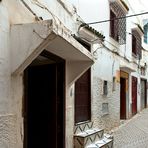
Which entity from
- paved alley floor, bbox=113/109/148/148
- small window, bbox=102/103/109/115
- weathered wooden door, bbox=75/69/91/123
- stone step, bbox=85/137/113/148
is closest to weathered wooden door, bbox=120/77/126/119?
paved alley floor, bbox=113/109/148/148

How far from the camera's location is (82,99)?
9.20 m

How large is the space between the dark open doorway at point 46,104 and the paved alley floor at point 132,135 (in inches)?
125

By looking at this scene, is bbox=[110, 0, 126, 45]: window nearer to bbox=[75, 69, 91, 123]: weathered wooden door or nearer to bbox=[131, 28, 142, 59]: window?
bbox=[75, 69, 91, 123]: weathered wooden door

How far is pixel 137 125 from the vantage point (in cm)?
1457

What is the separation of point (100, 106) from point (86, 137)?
291 cm

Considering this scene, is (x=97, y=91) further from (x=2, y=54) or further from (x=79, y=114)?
(x=2, y=54)

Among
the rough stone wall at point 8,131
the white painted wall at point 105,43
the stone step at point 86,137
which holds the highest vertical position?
the white painted wall at point 105,43

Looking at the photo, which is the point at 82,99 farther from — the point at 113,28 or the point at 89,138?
the point at 113,28

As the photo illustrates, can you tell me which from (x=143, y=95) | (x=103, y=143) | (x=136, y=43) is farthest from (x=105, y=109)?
(x=143, y=95)

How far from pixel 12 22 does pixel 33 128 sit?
10.0 feet

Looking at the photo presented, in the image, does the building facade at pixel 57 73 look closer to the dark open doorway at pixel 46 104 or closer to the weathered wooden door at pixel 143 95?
the dark open doorway at pixel 46 104

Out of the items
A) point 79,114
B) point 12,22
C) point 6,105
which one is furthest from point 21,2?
point 79,114

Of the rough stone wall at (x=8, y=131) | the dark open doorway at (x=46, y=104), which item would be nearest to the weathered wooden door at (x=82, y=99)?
the dark open doorway at (x=46, y=104)

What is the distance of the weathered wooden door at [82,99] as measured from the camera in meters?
8.76
